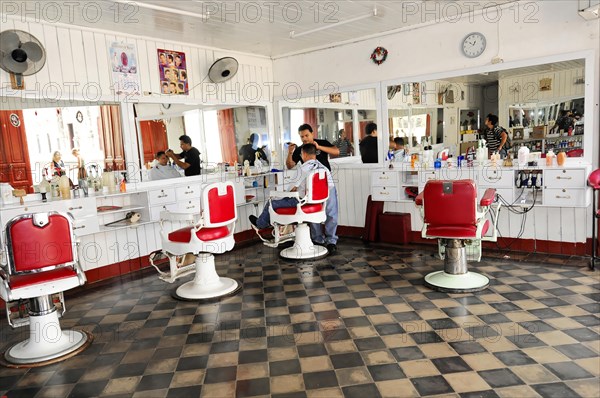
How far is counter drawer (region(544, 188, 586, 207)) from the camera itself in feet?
12.7

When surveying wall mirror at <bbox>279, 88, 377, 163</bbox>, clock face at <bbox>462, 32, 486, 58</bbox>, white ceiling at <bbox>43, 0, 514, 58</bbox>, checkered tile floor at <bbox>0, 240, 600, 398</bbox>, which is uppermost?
white ceiling at <bbox>43, 0, 514, 58</bbox>

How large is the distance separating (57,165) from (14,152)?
1.16 feet

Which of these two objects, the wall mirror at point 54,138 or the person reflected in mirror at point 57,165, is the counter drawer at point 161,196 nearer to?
the wall mirror at point 54,138

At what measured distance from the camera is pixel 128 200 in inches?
182

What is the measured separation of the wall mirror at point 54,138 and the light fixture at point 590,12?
4.37m

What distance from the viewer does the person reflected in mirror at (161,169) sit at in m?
4.93

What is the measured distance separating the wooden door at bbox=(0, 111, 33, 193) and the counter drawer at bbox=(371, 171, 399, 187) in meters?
3.45

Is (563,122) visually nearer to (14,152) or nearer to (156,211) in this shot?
(156,211)

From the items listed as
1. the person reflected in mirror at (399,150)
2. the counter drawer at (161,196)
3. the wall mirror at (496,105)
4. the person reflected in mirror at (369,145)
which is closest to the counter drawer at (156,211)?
the counter drawer at (161,196)

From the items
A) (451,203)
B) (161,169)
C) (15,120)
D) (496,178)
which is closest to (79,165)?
(15,120)

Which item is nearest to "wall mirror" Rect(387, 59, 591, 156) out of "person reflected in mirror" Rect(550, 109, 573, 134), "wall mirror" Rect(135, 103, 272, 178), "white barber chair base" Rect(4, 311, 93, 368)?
"person reflected in mirror" Rect(550, 109, 573, 134)

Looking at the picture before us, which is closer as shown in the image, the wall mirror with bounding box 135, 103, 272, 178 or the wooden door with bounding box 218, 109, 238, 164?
the wall mirror with bounding box 135, 103, 272, 178

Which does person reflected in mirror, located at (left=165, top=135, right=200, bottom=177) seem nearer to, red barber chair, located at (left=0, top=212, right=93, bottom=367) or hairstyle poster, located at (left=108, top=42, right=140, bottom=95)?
hairstyle poster, located at (left=108, top=42, right=140, bottom=95)

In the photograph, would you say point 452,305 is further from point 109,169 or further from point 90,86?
point 90,86
